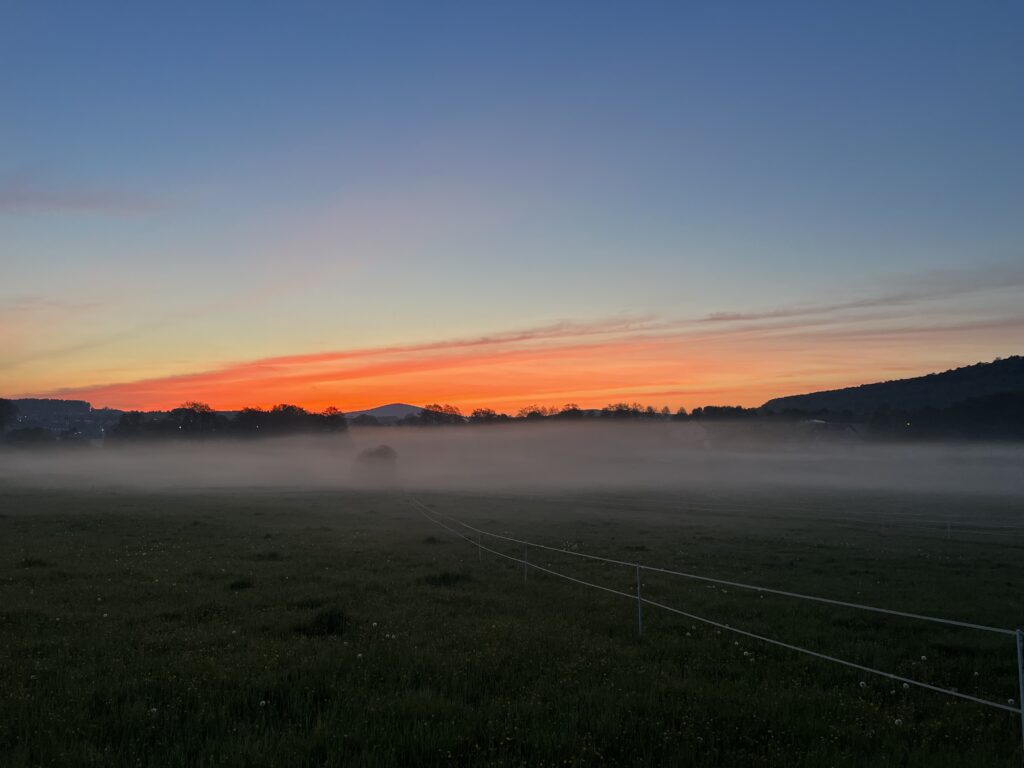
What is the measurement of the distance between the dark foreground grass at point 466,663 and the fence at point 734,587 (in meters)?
0.38

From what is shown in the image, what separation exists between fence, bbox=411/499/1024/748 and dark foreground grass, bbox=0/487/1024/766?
38 cm

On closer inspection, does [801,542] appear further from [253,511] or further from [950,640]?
[253,511]

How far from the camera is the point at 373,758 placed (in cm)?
839

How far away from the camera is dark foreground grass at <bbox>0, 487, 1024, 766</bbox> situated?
9023 mm

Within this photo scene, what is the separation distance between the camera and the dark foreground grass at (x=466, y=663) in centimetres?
902

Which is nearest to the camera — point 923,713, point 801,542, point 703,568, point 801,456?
point 923,713

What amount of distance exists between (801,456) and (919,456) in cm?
3032

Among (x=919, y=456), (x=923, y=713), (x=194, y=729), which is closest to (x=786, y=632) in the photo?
(x=923, y=713)

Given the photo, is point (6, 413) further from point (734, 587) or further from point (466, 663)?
point (466, 663)

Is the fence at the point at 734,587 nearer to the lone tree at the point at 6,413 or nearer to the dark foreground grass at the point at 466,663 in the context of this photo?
the dark foreground grass at the point at 466,663

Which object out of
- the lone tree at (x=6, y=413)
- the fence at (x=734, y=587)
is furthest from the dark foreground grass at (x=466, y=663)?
the lone tree at (x=6, y=413)

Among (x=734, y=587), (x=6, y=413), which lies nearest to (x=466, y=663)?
(x=734, y=587)

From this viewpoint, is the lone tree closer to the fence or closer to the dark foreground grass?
the fence

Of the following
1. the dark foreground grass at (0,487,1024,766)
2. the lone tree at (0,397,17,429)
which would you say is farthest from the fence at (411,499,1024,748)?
the lone tree at (0,397,17,429)
